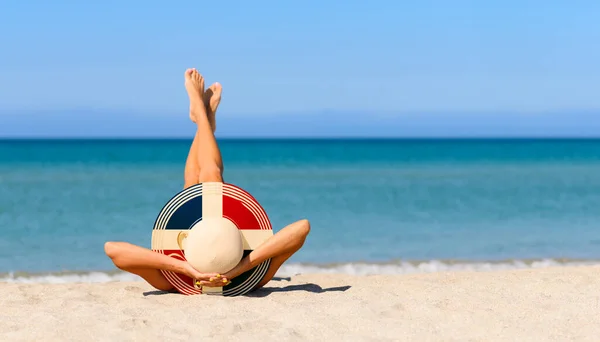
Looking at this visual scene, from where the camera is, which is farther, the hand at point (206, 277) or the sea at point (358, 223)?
the sea at point (358, 223)

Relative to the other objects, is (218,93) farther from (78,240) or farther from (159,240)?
(78,240)

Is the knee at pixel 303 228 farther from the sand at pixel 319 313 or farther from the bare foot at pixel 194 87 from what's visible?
the bare foot at pixel 194 87

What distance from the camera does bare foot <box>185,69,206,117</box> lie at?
22.0ft

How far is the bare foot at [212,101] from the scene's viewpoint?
6.84 metres

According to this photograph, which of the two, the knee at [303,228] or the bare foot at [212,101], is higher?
the bare foot at [212,101]

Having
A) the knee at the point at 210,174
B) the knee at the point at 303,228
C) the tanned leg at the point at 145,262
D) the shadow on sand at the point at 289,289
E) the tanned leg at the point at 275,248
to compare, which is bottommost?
the shadow on sand at the point at 289,289

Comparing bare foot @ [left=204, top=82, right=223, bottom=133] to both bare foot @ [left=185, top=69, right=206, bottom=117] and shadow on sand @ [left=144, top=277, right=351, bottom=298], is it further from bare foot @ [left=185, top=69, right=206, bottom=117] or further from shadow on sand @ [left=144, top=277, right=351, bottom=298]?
shadow on sand @ [left=144, top=277, right=351, bottom=298]

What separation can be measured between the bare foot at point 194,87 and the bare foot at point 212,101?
0.10 meters

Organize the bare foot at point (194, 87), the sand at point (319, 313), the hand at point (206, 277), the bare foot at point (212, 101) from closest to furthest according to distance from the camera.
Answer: the sand at point (319, 313)
the hand at point (206, 277)
the bare foot at point (194, 87)
the bare foot at point (212, 101)

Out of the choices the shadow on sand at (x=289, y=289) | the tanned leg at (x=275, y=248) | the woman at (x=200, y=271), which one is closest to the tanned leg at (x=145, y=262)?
the woman at (x=200, y=271)

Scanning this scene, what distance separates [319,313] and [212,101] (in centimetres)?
251

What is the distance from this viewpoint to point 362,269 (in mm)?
8789

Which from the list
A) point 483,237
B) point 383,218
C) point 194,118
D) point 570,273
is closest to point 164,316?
point 194,118

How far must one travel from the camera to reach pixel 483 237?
11664 mm
